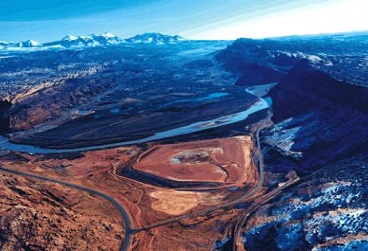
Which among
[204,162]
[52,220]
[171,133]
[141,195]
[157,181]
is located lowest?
[141,195]

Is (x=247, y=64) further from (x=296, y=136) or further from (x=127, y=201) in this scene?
(x=127, y=201)

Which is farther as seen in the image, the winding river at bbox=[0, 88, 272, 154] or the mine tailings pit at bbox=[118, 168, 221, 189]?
the winding river at bbox=[0, 88, 272, 154]

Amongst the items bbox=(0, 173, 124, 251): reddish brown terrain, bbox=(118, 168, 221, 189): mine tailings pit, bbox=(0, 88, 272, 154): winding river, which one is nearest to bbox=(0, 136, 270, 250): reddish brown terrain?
bbox=(0, 173, 124, 251): reddish brown terrain

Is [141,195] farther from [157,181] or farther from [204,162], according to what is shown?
[204,162]

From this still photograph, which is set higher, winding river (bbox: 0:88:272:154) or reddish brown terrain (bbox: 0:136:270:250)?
winding river (bbox: 0:88:272:154)

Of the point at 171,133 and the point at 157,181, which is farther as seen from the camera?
the point at 171,133

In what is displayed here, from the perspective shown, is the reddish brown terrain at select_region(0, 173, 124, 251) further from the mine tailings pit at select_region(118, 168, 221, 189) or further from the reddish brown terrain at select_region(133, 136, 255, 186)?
the reddish brown terrain at select_region(133, 136, 255, 186)

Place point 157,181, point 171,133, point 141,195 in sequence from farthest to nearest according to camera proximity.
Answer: point 171,133, point 157,181, point 141,195

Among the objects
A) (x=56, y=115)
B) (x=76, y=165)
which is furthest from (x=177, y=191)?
(x=56, y=115)

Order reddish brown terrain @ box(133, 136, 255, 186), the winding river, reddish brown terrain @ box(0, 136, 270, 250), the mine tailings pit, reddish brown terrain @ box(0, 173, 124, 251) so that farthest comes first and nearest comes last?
the winding river, reddish brown terrain @ box(133, 136, 255, 186), the mine tailings pit, reddish brown terrain @ box(0, 136, 270, 250), reddish brown terrain @ box(0, 173, 124, 251)

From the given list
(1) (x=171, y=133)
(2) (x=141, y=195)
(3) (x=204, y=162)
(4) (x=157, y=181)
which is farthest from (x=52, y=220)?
(1) (x=171, y=133)

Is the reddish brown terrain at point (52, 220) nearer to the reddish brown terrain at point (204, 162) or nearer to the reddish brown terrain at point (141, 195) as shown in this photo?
the reddish brown terrain at point (141, 195)
